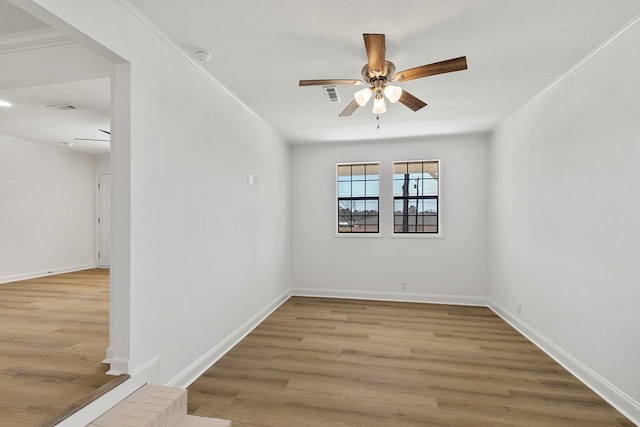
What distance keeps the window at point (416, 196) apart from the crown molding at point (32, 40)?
456 centimetres

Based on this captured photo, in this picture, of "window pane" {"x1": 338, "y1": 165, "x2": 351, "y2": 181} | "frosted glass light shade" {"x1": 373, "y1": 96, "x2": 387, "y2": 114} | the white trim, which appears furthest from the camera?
"window pane" {"x1": 338, "y1": 165, "x2": 351, "y2": 181}

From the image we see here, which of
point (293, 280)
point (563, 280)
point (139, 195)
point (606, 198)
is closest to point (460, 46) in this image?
point (606, 198)

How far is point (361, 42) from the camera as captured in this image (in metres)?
2.33

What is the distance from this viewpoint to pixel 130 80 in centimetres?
197

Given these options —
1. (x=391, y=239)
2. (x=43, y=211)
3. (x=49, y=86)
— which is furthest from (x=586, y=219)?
(x=43, y=211)

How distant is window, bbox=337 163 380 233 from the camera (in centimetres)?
548

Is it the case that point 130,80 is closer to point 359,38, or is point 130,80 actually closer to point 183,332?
point 359,38

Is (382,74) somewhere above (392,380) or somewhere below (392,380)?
above

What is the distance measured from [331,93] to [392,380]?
9.47 feet

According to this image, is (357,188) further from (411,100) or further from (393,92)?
(393,92)

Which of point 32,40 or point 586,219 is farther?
point 586,219

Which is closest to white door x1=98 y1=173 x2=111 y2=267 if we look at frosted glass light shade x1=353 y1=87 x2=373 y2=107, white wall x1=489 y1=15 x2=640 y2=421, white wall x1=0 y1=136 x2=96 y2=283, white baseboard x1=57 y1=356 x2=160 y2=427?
white wall x1=0 y1=136 x2=96 y2=283

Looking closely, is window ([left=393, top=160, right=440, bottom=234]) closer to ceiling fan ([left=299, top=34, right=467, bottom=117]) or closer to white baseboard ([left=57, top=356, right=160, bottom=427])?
ceiling fan ([left=299, top=34, right=467, bottom=117])

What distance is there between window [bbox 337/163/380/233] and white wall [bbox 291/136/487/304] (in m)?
0.15
